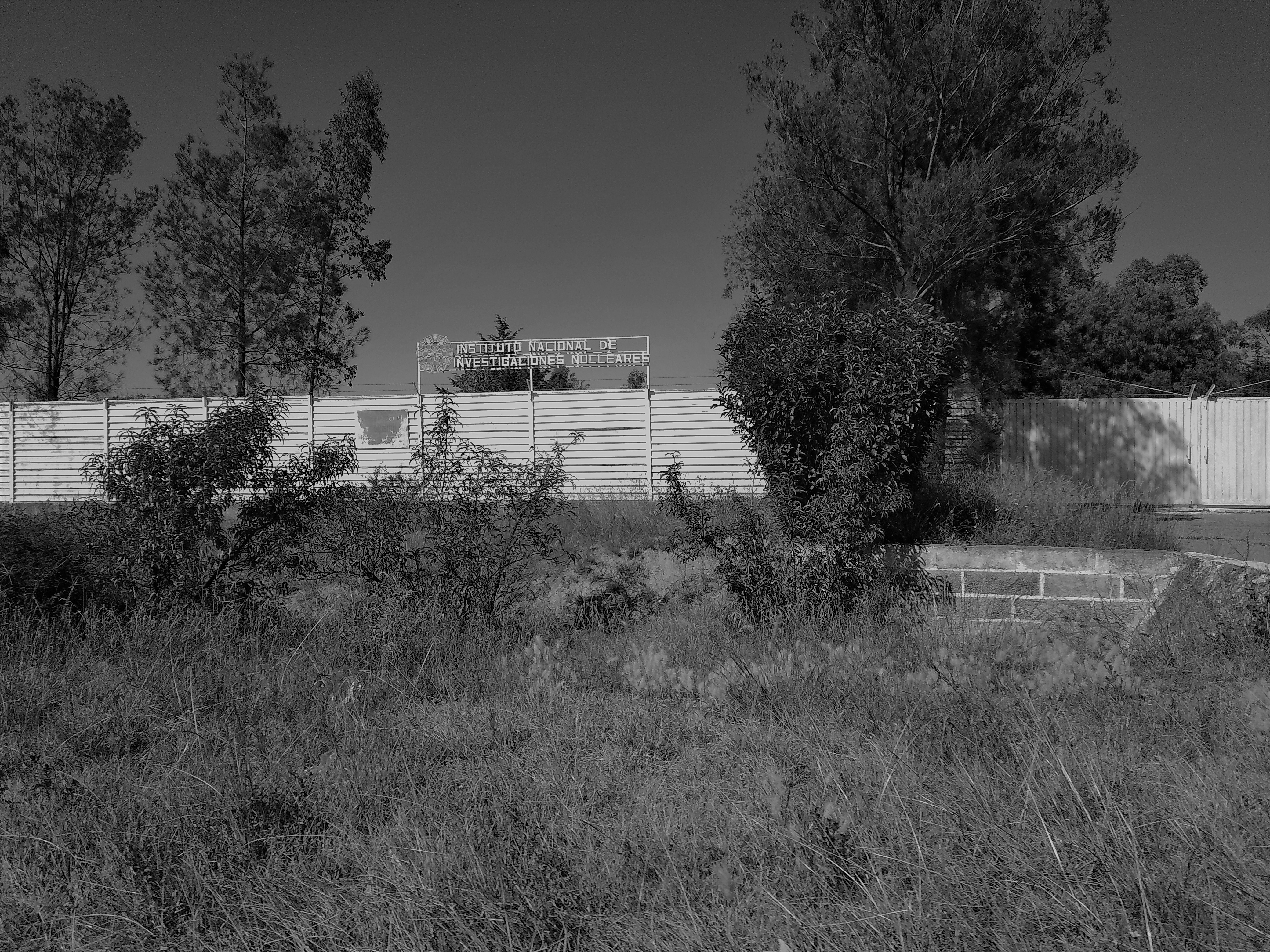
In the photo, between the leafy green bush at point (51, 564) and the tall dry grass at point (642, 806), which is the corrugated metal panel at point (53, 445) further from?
the tall dry grass at point (642, 806)

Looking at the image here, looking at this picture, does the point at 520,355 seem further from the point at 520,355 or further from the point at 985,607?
the point at 985,607

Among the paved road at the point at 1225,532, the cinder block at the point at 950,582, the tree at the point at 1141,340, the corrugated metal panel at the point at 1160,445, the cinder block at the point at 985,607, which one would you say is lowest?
the cinder block at the point at 985,607

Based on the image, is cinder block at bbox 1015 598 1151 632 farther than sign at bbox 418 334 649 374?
No

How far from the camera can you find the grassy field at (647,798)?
5.91 feet

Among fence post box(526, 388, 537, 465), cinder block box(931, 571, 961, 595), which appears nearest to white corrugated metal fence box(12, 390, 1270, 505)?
fence post box(526, 388, 537, 465)

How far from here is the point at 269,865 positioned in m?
2.16

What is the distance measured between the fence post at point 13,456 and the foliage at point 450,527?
16214 millimetres

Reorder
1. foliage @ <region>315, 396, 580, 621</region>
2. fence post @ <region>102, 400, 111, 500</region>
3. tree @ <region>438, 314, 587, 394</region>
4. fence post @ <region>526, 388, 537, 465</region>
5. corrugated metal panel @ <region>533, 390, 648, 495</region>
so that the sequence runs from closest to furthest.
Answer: foliage @ <region>315, 396, 580, 621</region>
corrugated metal panel @ <region>533, 390, 648, 495</region>
fence post @ <region>526, 388, 537, 465</region>
fence post @ <region>102, 400, 111, 500</region>
tree @ <region>438, 314, 587, 394</region>

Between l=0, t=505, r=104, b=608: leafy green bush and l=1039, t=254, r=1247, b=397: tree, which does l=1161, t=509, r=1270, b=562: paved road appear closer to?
l=0, t=505, r=104, b=608: leafy green bush

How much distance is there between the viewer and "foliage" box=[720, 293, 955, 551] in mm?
5871

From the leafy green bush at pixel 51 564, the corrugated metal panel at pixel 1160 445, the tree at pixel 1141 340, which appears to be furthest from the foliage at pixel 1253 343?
the leafy green bush at pixel 51 564

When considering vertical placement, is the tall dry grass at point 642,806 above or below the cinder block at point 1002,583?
below

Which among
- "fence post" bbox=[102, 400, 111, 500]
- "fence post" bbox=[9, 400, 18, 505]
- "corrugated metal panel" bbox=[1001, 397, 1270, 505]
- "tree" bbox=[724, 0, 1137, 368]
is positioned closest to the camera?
"tree" bbox=[724, 0, 1137, 368]

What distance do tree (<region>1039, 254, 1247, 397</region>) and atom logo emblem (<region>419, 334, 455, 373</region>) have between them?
75.7 ft
